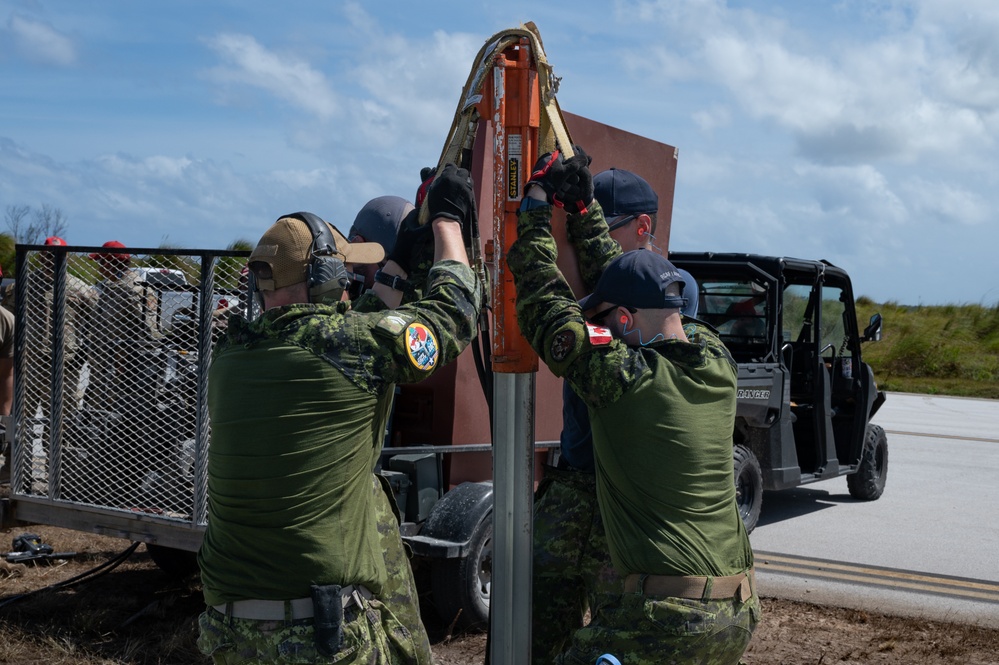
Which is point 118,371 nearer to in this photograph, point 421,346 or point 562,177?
point 421,346

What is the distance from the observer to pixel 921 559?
23.9 ft

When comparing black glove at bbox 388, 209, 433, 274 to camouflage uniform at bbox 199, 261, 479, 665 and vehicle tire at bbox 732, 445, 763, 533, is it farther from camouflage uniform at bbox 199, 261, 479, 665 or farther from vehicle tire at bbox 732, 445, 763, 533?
vehicle tire at bbox 732, 445, 763, 533

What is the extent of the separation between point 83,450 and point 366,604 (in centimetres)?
285

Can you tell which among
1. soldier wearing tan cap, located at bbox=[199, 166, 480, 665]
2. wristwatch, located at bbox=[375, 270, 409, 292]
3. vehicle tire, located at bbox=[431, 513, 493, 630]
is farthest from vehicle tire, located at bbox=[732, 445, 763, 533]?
soldier wearing tan cap, located at bbox=[199, 166, 480, 665]

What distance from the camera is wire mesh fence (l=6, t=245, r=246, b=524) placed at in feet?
15.5

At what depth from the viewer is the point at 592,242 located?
3035 millimetres

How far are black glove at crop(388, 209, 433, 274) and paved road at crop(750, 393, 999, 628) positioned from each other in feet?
13.8

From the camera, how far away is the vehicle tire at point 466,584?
4750 mm

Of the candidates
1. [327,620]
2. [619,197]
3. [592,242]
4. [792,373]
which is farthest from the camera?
[792,373]

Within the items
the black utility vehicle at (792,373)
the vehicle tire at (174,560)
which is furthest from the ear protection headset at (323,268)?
the black utility vehicle at (792,373)

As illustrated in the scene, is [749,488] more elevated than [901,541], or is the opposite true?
[749,488]

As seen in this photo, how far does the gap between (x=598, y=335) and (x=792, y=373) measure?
6405 millimetres

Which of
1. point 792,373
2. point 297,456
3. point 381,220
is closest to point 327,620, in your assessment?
point 297,456

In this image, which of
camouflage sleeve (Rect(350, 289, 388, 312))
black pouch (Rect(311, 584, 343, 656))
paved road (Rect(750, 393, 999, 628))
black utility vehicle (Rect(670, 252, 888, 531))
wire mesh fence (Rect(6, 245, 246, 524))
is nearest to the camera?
black pouch (Rect(311, 584, 343, 656))
